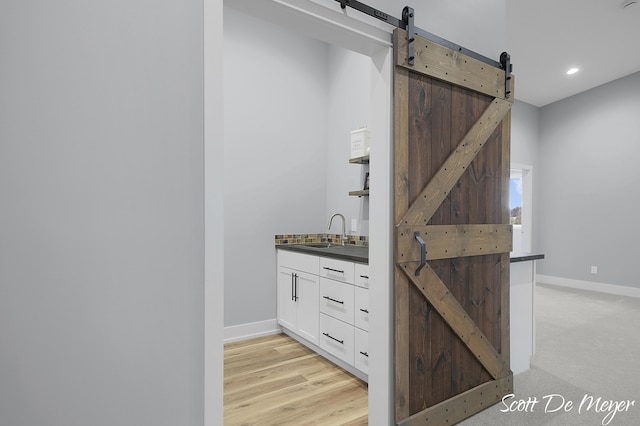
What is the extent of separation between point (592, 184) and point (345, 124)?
467cm

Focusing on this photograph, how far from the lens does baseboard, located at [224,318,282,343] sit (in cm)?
329

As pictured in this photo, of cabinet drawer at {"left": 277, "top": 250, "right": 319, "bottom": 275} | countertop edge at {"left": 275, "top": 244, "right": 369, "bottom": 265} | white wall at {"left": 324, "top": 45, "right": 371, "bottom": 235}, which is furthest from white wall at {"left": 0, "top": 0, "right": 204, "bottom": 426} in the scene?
white wall at {"left": 324, "top": 45, "right": 371, "bottom": 235}

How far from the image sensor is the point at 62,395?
1070 millimetres

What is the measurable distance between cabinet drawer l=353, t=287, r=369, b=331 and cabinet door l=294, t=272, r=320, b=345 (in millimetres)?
496

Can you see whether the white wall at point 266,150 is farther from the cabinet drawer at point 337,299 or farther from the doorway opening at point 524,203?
the doorway opening at point 524,203

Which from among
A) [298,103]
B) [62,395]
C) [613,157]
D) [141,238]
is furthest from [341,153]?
[613,157]

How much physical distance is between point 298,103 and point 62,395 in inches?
127

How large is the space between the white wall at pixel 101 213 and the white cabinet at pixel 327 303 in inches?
56.1

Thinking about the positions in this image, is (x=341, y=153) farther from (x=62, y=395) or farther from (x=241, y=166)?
(x=62, y=395)

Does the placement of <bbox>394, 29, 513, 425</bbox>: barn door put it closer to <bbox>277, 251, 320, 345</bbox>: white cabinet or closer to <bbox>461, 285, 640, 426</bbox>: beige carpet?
<bbox>461, 285, 640, 426</bbox>: beige carpet

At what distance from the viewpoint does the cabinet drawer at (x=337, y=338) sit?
2.60m

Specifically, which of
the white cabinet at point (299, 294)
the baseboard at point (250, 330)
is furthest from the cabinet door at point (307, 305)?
the baseboard at point (250, 330)

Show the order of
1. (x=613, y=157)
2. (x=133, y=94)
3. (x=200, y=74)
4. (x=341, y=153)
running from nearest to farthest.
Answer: (x=133, y=94) < (x=200, y=74) < (x=341, y=153) < (x=613, y=157)

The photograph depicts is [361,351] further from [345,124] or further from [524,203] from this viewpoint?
[524,203]
